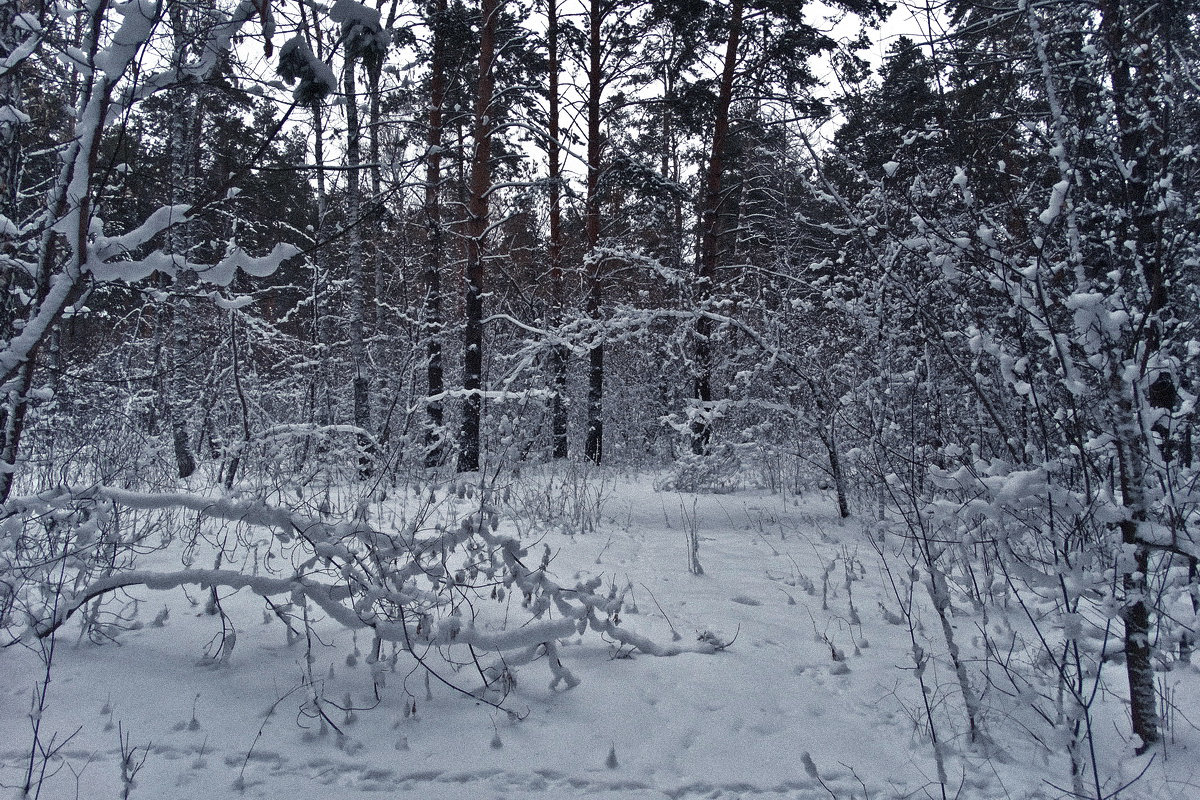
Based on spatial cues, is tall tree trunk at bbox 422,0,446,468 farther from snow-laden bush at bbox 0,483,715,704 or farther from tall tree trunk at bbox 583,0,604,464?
snow-laden bush at bbox 0,483,715,704

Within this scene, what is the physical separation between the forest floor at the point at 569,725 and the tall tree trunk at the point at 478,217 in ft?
20.6

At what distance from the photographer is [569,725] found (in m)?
2.55

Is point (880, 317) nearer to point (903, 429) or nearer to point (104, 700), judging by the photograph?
point (903, 429)

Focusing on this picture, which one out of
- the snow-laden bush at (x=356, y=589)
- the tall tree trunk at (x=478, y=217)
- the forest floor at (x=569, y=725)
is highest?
the tall tree trunk at (x=478, y=217)

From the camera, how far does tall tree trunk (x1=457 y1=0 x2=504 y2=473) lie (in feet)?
32.2

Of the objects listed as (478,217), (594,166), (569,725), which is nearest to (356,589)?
(569,725)

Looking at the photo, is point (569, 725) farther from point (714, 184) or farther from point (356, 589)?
point (714, 184)

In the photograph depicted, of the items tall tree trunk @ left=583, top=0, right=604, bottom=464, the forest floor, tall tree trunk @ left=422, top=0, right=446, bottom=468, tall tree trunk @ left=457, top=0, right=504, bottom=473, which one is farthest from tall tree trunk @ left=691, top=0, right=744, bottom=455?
the forest floor

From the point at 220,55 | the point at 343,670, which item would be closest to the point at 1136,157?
the point at 220,55

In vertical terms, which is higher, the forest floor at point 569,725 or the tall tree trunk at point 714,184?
the tall tree trunk at point 714,184

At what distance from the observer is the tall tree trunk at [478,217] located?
9.83m

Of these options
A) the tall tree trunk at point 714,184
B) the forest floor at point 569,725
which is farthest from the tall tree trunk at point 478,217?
the forest floor at point 569,725

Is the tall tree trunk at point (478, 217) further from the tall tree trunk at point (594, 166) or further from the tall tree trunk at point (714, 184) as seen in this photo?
the tall tree trunk at point (714, 184)

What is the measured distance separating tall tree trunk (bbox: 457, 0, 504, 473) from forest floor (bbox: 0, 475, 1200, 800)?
6279mm
